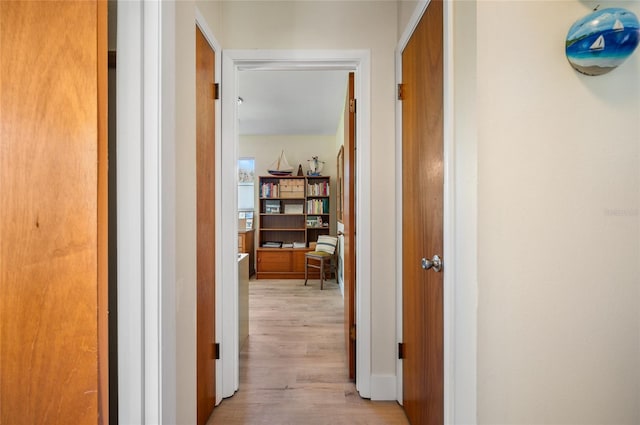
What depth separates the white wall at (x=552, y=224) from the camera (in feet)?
3.06

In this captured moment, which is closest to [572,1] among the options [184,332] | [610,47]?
[610,47]

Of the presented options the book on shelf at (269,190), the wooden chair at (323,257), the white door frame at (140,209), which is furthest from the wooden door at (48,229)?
the book on shelf at (269,190)

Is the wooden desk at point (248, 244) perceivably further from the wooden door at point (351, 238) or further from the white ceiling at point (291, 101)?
the wooden door at point (351, 238)

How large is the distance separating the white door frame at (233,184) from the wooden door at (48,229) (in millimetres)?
1071

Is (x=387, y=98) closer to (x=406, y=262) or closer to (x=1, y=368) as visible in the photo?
(x=406, y=262)

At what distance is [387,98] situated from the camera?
181 centimetres

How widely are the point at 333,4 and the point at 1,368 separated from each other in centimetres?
216

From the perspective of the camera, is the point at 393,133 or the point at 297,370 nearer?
the point at 393,133

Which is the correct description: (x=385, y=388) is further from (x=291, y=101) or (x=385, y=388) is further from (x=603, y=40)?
(x=291, y=101)

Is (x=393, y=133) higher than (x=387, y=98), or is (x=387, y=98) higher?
(x=387, y=98)

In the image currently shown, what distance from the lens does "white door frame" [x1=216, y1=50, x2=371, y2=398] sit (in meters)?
1.81

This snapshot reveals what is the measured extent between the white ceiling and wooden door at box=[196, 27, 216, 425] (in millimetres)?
1463

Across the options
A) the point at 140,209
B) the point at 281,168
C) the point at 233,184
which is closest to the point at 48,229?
the point at 140,209

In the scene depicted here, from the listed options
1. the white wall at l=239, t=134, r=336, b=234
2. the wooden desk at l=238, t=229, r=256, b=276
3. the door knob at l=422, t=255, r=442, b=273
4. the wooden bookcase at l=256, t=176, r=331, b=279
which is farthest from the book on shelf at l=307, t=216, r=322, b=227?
the door knob at l=422, t=255, r=442, b=273
